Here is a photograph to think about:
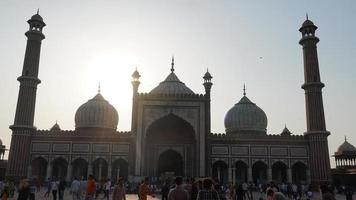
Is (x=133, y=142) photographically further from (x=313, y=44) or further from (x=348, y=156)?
(x=348, y=156)

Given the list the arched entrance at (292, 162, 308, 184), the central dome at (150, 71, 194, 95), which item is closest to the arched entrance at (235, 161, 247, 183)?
the arched entrance at (292, 162, 308, 184)

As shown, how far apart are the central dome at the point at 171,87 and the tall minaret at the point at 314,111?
27.1 ft

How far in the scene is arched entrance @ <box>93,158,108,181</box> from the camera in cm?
2541

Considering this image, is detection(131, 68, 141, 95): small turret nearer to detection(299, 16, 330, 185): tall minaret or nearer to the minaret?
the minaret

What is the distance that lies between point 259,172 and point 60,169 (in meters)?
13.6

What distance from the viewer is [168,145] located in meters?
26.1

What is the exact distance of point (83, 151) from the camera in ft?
83.4

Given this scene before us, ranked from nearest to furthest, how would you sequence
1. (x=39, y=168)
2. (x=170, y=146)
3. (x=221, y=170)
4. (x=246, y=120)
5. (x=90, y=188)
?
(x=90, y=188) → (x=39, y=168) → (x=170, y=146) → (x=221, y=170) → (x=246, y=120)

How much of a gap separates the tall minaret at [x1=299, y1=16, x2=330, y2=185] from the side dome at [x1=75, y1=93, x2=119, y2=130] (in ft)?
47.7

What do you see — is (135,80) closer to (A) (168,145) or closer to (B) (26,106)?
(A) (168,145)

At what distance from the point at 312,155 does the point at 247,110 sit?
7.86m

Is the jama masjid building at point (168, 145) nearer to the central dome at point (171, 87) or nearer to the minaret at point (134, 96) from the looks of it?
the minaret at point (134, 96)

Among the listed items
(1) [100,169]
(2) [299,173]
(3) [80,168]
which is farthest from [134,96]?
(2) [299,173]

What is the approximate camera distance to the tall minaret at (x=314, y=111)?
24875mm
